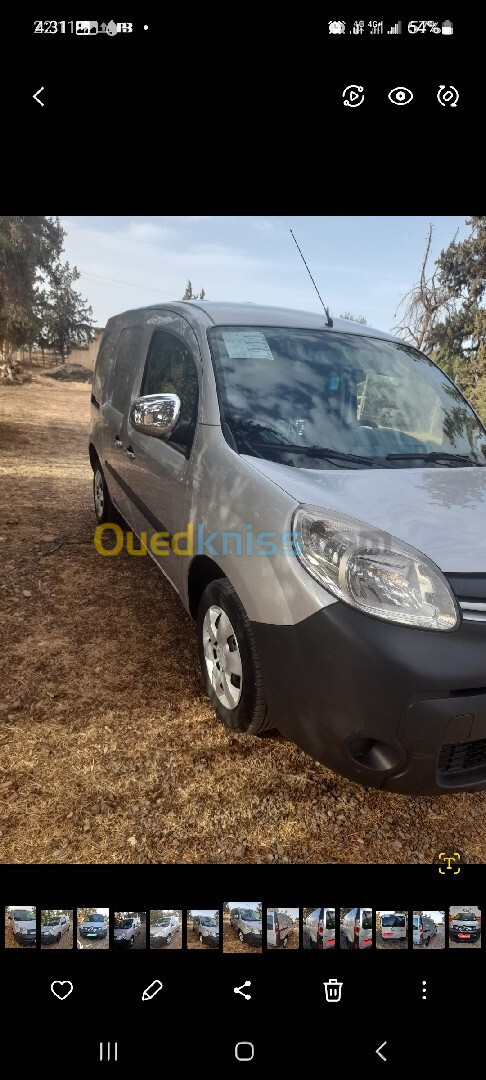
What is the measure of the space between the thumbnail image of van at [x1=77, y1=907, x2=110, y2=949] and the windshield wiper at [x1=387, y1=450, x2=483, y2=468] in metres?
1.99

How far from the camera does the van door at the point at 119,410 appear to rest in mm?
3912

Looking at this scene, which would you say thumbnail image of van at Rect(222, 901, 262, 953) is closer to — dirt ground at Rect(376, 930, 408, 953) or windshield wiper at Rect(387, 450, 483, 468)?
dirt ground at Rect(376, 930, 408, 953)

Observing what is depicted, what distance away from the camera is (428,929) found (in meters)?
1.45

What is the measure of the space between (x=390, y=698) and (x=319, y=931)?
643 mm

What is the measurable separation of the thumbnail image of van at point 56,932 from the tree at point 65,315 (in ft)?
85.0

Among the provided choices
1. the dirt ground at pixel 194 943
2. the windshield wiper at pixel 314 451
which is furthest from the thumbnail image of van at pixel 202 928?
the windshield wiper at pixel 314 451

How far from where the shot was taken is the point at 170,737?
8.36 feet

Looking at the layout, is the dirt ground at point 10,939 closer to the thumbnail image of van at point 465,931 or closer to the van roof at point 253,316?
the thumbnail image of van at point 465,931

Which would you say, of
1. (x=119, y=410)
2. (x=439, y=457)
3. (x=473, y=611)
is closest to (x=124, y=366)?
(x=119, y=410)

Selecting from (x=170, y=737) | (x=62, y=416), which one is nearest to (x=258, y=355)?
(x=170, y=737)

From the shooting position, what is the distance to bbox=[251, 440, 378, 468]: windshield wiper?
2.35m

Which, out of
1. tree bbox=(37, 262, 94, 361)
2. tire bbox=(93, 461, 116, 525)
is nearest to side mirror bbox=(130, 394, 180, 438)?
tire bbox=(93, 461, 116, 525)
